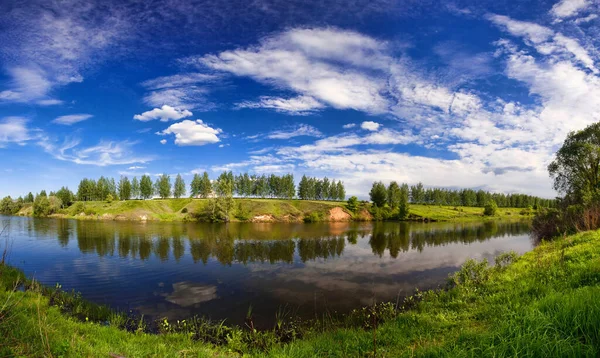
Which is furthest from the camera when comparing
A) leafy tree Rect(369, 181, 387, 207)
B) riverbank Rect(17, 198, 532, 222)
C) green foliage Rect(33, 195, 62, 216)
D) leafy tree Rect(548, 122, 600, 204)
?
leafy tree Rect(369, 181, 387, 207)

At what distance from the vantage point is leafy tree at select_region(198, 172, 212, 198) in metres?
146

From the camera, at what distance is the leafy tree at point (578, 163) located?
42.2 m

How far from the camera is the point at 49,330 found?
32.2 ft

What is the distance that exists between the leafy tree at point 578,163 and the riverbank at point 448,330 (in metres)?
32.7

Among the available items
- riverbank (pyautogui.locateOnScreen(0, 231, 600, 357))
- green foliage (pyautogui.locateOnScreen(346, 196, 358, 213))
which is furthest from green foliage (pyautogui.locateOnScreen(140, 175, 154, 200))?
riverbank (pyautogui.locateOnScreen(0, 231, 600, 357))

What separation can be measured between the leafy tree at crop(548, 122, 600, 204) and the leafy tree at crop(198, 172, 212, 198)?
132m

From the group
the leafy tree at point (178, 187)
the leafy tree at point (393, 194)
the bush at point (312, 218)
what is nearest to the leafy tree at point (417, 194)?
the leafy tree at point (393, 194)

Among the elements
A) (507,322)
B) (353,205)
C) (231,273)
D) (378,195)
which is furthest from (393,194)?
(507,322)

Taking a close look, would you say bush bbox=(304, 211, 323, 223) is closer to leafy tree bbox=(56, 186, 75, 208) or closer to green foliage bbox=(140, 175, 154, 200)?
green foliage bbox=(140, 175, 154, 200)

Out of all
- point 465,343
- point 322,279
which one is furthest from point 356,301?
point 465,343

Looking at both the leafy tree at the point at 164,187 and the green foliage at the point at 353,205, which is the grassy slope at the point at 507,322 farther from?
the leafy tree at the point at 164,187

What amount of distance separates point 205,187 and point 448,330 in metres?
147

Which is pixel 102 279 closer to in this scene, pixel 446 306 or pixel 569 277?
pixel 446 306

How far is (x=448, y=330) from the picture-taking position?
1062 centimetres
